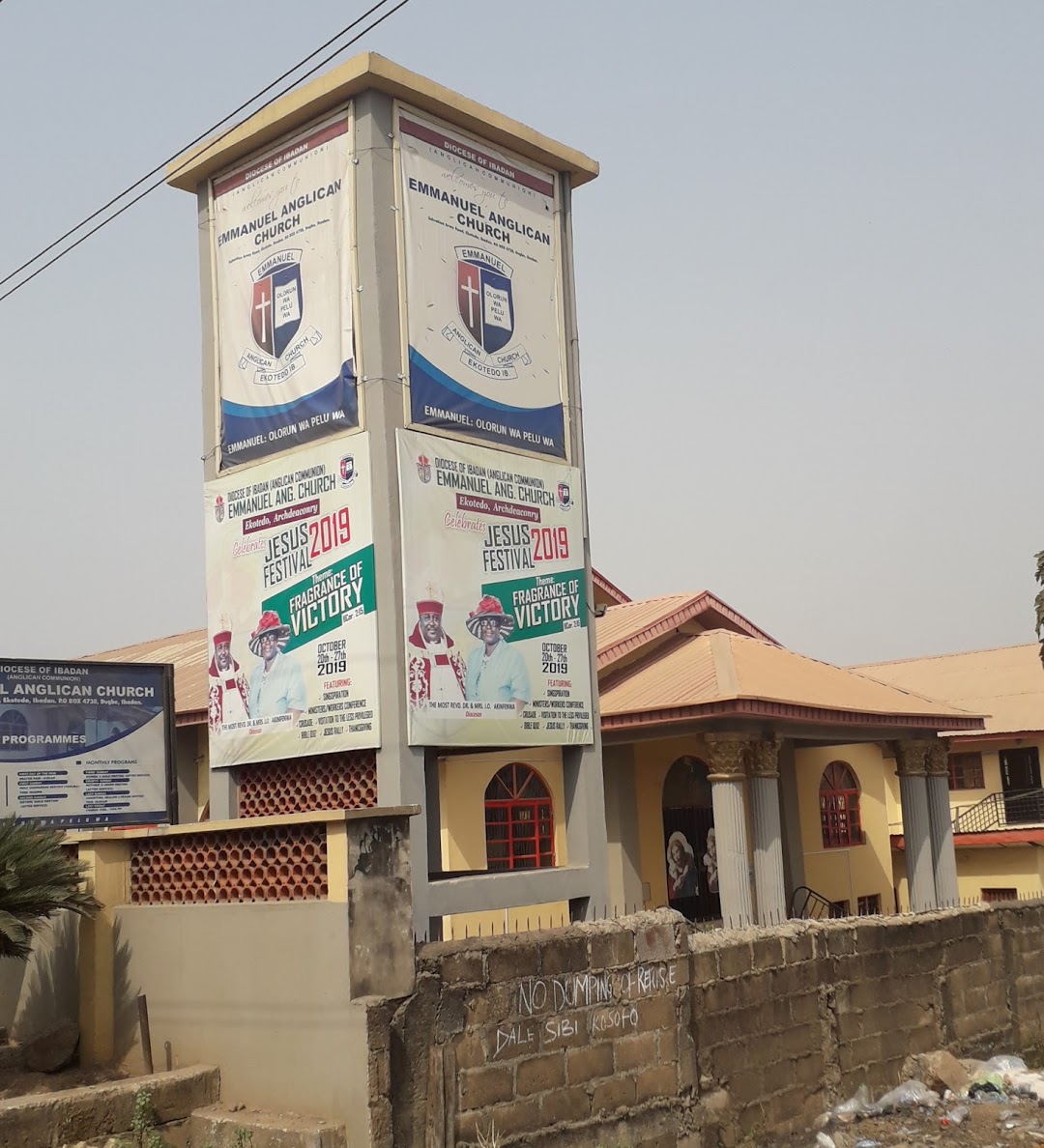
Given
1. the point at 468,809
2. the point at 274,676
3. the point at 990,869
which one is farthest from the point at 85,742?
the point at 990,869

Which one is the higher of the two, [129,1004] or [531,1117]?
[129,1004]

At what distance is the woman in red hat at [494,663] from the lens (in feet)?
43.3

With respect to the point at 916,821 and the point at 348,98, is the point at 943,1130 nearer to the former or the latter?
the point at 348,98

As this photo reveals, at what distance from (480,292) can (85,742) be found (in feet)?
21.0

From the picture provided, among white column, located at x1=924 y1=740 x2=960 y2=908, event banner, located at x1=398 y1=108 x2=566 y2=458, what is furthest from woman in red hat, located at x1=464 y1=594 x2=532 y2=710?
white column, located at x1=924 y1=740 x2=960 y2=908

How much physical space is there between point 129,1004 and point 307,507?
524 centimetres

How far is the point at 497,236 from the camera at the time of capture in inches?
565

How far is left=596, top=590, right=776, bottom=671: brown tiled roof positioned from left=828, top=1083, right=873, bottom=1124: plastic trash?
10.1m

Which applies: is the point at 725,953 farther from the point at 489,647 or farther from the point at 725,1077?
the point at 489,647

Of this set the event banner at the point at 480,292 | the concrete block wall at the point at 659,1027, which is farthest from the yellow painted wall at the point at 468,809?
the concrete block wall at the point at 659,1027

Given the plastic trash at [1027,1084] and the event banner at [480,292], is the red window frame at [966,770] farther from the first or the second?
the event banner at [480,292]

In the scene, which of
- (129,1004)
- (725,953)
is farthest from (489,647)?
(129,1004)

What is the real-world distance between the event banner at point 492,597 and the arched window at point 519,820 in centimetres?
694

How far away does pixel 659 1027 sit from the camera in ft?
33.3
